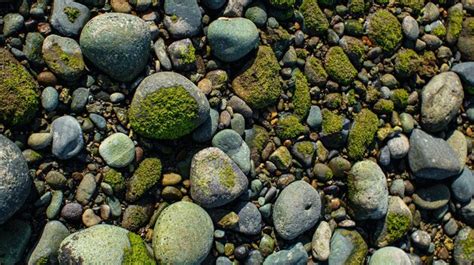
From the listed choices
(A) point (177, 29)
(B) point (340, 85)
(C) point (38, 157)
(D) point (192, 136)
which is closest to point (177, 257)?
(D) point (192, 136)

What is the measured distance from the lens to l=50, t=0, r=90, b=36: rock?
3.87m

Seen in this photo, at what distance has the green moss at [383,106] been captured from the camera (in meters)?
4.68

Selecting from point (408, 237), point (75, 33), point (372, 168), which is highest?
point (75, 33)

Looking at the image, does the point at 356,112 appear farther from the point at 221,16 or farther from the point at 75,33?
the point at 75,33

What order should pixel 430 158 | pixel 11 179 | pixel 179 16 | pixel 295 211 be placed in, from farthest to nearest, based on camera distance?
pixel 430 158 < pixel 295 211 < pixel 179 16 < pixel 11 179

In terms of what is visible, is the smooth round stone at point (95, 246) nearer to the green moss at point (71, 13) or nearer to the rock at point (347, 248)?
the green moss at point (71, 13)

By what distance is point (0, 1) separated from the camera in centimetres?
376

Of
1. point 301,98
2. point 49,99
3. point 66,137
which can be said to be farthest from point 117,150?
point 301,98

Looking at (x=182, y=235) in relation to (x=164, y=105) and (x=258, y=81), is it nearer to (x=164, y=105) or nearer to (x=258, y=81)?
(x=164, y=105)

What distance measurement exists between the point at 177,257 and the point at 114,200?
671mm

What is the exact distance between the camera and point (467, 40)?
198 inches

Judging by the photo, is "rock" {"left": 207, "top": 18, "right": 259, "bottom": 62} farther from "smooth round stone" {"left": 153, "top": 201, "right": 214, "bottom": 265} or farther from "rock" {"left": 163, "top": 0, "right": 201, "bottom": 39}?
"smooth round stone" {"left": 153, "top": 201, "right": 214, "bottom": 265}

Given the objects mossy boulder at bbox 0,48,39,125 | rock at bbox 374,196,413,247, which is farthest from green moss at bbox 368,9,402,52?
mossy boulder at bbox 0,48,39,125

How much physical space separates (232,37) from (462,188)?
2.64m
